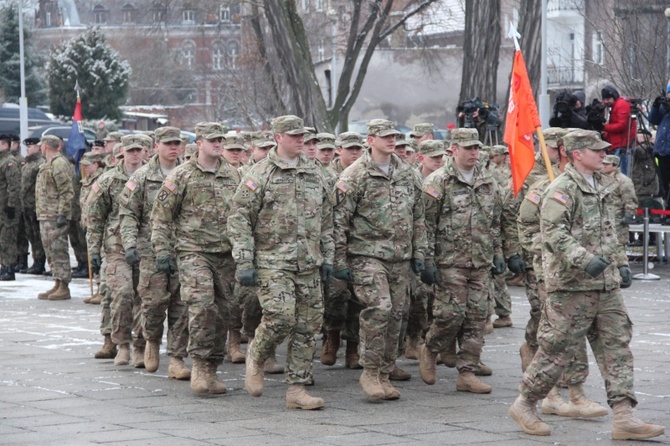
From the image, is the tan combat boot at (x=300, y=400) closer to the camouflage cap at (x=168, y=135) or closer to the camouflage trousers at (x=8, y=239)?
the camouflage cap at (x=168, y=135)

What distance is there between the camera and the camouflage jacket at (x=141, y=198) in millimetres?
12398

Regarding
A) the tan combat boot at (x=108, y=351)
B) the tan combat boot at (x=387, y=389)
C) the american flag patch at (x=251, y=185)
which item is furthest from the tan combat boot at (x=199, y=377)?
the tan combat boot at (x=108, y=351)

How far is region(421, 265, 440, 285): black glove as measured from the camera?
1110 centimetres

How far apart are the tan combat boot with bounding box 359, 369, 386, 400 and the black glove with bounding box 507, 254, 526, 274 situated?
5.11 ft

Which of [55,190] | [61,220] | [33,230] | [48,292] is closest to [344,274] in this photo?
[61,220]

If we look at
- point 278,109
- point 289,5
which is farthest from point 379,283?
point 278,109

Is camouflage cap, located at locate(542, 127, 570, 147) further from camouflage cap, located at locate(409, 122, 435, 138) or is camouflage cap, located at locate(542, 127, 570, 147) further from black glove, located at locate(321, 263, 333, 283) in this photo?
camouflage cap, located at locate(409, 122, 435, 138)

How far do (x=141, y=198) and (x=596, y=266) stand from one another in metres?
4.96

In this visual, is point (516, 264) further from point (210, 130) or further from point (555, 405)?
point (210, 130)

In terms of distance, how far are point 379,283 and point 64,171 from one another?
370 inches

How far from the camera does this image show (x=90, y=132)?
138 ft

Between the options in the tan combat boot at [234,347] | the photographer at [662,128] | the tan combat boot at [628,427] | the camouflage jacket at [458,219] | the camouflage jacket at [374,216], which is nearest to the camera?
the tan combat boot at [628,427]

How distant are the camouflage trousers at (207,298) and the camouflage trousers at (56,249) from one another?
25.3 feet

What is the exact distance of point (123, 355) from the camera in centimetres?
1288
